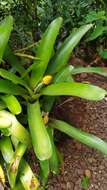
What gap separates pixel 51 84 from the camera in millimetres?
2650

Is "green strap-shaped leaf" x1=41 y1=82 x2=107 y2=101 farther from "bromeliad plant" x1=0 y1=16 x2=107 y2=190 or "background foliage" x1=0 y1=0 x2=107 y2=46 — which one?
"background foliage" x1=0 y1=0 x2=107 y2=46

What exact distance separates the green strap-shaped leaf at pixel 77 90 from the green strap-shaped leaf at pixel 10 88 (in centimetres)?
14

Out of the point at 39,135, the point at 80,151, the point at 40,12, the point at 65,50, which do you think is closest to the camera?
the point at 39,135

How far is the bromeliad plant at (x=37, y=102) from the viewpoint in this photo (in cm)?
239

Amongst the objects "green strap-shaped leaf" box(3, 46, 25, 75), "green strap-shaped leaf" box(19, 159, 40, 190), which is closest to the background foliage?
"green strap-shaped leaf" box(3, 46, 25, 75)

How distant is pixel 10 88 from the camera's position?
8.33 feet

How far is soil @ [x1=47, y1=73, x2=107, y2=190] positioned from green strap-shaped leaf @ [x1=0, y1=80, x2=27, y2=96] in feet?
1.44

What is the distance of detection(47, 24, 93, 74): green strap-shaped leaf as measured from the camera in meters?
2.66

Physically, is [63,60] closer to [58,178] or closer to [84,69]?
[84,69]

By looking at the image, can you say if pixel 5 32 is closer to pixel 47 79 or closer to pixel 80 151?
pixel 47 79

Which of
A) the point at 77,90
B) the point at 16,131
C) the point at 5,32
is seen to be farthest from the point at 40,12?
the point at 16,131

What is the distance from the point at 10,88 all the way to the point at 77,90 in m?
0.44

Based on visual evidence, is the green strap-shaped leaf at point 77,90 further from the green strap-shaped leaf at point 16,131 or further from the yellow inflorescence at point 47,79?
the green strap-shaped leaf at point 16,131

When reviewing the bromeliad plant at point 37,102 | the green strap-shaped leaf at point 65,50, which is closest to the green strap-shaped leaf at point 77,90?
the bromeliad plant at point 37,102
